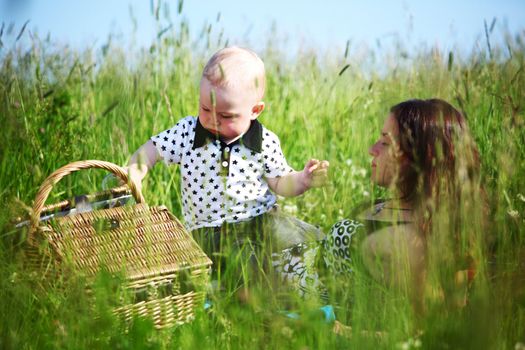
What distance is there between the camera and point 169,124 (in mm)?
4195

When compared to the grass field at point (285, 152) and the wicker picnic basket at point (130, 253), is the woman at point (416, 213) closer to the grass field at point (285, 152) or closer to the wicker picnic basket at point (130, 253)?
the grass field at point (285, 152)

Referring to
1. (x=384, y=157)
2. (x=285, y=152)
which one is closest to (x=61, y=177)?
(x=384, y=157)

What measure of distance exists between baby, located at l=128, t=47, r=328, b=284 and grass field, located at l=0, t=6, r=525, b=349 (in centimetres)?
17

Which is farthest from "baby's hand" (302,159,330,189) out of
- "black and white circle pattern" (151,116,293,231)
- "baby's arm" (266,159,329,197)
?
"black and white circle pattern" (151,116,293,231)

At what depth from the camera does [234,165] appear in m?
3.19

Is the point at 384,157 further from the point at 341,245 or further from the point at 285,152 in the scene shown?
the point at 285,152

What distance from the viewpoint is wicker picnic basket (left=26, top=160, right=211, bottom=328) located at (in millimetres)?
2492

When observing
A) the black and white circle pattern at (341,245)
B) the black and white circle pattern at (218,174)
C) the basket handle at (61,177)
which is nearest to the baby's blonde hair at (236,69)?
the black and white circle pattern at (218,174)

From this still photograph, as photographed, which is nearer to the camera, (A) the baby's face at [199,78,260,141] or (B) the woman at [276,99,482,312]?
(B) the woman at [276,99,482,312]

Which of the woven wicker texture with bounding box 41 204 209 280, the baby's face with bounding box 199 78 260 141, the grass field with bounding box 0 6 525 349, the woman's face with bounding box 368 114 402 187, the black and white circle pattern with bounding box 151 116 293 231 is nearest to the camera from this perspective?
the grass field with bounding box 0 6 525 349

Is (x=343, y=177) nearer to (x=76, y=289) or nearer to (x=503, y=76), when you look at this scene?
(x=503, y=76)

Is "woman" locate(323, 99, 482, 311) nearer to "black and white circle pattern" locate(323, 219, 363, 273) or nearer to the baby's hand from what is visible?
"black and white circle pattern" locate(323, 219, 363, 273)

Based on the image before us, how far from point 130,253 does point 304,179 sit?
0.84 metres

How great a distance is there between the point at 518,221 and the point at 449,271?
0.56 m
